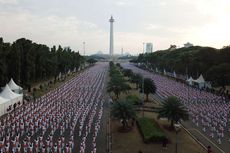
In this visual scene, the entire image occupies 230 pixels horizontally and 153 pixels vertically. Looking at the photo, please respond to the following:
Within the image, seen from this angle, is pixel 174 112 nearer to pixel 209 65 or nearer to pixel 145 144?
pixel 145 144

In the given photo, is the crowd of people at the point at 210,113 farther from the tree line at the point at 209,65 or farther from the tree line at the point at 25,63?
the tree line at the point at 25,63

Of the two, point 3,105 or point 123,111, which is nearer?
point 123,111

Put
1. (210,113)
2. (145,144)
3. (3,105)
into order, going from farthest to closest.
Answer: (210,113), (3,105), (145,144)

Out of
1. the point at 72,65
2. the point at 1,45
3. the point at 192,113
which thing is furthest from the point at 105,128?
the point at 72,65

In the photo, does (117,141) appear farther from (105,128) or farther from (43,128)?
(43,128)

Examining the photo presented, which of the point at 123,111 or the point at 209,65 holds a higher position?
the point at 209,65

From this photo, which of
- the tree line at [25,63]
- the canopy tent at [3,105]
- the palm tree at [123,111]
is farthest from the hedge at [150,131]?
the tree line at [25,63]

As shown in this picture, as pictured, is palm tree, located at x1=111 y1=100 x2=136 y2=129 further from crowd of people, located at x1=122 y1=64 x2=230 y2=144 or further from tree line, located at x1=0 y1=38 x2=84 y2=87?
tree line, located at x1=0 y1=38 x2=84 y2=87

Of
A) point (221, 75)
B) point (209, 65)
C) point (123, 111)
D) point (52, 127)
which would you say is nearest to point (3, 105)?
point (52, 127)

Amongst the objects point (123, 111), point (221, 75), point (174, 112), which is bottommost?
point (174, 112)
